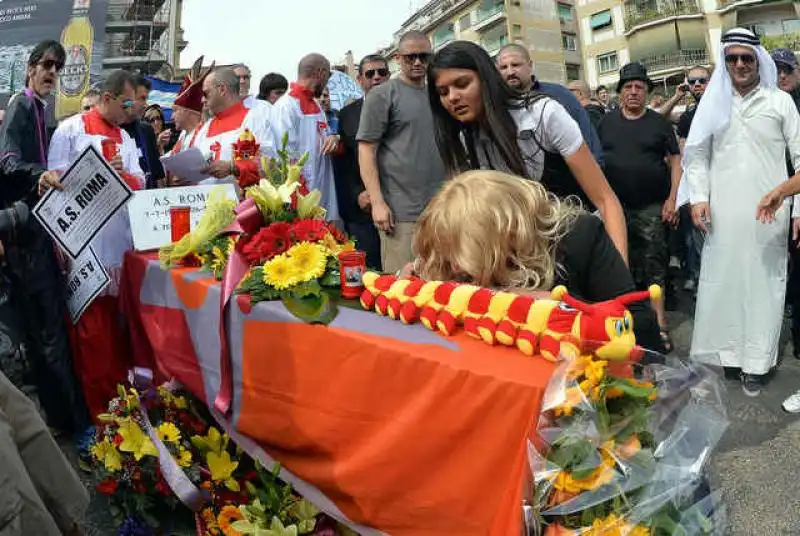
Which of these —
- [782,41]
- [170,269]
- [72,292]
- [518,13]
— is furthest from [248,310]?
[518,13]

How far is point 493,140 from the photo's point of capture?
7.29ft

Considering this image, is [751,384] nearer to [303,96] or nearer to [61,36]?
[303,96]

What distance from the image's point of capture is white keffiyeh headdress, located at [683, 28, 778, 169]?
342cm

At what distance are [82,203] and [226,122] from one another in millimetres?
1270

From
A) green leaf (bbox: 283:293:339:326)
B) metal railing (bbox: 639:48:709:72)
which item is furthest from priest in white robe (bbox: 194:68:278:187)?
metal railing (bbox: 639:48:709:72)

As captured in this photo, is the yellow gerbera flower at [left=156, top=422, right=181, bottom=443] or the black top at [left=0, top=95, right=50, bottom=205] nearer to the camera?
the yellow gerbera flower at [left=156, top=422, right=181, bottom=443]

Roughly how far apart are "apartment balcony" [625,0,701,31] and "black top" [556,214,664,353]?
47134 mm

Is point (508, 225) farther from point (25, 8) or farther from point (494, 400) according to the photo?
point (25, 8)

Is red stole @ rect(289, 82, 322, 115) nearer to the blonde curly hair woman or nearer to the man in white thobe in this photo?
the man in white thobe

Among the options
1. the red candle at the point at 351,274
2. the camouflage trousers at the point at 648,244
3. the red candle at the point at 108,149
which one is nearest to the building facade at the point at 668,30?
the camouflage trousers at the point at 648,244

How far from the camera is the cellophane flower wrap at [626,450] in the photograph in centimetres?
117

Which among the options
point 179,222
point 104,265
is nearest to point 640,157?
point 179,222

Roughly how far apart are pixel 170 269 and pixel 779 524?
2.49 meters

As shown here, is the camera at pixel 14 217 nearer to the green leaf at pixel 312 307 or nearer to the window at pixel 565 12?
the green leaf at pixel 312 307
